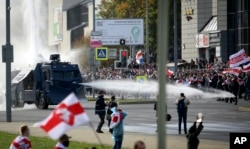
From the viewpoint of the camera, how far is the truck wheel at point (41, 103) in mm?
49875

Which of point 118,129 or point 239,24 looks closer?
point 118,129

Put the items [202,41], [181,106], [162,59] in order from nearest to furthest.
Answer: [162,59] → [181,106] → [202,41]

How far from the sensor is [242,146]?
51.6 ft

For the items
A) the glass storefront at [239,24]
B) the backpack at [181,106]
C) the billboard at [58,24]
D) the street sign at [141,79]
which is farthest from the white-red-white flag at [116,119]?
the billboard at [58,24]

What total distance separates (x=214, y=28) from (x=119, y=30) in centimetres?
986

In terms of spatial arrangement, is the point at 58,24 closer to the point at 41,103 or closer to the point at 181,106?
the point at 41,103

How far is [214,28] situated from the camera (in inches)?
3300

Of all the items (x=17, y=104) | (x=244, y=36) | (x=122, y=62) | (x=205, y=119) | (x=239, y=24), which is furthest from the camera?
(x=239, y=24)

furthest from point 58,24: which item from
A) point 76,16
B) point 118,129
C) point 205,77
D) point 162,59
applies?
point 162,59

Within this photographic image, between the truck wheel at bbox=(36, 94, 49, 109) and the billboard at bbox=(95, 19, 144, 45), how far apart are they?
1115 inches

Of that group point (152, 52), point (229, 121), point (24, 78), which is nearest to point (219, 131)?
point (229, 121)

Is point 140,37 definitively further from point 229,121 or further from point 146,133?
point 146,133

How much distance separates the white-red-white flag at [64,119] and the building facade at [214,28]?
202ft

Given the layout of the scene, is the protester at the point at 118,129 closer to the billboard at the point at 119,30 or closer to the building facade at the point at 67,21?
the billboard at the point at 119,30
